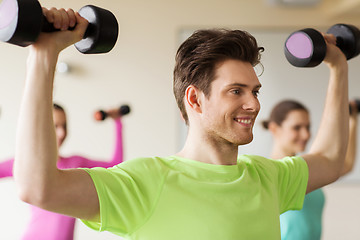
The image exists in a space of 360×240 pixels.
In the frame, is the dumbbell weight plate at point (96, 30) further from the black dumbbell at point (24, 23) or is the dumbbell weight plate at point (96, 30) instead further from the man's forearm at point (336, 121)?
the man's forearm at point (336, 121)

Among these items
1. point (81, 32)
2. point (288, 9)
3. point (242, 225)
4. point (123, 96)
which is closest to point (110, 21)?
point (81, 32)

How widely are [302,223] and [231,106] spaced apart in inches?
43.7

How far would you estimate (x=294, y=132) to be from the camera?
249 cm

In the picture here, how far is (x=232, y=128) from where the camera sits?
3.59ft

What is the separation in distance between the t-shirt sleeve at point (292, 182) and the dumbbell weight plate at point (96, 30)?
0.59 meters

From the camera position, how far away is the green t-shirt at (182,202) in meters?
0.96

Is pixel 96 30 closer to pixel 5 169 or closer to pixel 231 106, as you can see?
pixel 231 106

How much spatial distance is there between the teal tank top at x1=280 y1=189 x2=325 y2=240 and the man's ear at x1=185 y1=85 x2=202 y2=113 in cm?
106

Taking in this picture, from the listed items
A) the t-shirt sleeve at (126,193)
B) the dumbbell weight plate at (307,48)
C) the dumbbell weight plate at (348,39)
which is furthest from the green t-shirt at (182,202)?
the dumbbell weight plate at (348,39)

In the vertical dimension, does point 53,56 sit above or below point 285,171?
above

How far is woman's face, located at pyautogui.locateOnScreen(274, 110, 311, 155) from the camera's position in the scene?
2.46m

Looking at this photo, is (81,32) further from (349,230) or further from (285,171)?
(349,230)

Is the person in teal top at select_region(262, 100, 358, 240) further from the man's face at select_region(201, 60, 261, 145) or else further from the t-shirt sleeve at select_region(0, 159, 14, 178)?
the t-shirt sleeve at select_region(0, 159, 14, 178)

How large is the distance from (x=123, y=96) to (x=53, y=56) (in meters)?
3.21
